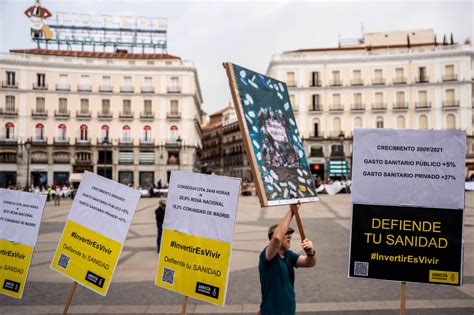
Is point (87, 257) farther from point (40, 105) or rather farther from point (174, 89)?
point (40, 105)

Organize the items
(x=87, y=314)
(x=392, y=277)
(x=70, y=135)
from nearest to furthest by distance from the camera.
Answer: (x=392, y=277) < (x=87, y=314) < (x=70, y=135)

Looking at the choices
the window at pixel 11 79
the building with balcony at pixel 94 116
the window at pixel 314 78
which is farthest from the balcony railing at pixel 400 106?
the window at pixel 11 79

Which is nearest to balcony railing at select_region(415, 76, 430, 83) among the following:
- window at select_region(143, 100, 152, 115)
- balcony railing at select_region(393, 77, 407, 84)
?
balcony railing at select_region(393, 77, 407, 84)

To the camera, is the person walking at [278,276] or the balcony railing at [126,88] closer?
the person walking at [278,276]

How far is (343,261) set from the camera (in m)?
8.98

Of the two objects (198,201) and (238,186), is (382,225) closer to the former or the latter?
(238,186)

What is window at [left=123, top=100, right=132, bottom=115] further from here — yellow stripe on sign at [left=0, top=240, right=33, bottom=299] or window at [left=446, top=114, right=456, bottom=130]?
yellow stripe on sign at [left=0, top=240, right=33, bottom=299]

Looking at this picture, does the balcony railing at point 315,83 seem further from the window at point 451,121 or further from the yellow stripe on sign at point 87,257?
the yellow stripe on sign at point 87,257

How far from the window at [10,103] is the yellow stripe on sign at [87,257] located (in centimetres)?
4978

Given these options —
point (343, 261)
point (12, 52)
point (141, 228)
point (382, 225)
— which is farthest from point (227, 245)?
point (12, 52)

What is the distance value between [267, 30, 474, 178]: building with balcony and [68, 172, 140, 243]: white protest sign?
1809 inches

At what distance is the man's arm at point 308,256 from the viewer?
3424 millimetres

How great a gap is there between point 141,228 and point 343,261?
8378 mm

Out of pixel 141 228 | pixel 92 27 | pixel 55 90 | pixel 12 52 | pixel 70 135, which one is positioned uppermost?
pixel 92 27
